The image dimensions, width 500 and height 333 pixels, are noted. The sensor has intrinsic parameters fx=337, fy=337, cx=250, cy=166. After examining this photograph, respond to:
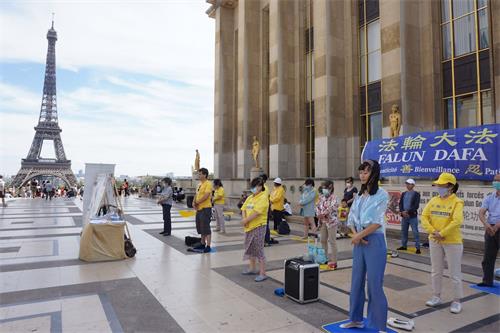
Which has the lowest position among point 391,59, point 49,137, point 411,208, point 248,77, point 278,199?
point 411,208

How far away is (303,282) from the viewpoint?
523 centimetres

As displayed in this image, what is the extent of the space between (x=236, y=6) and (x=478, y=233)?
28.8m

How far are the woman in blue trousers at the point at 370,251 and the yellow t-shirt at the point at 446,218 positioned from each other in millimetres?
1570

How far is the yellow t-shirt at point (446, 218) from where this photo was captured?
5.10 metres

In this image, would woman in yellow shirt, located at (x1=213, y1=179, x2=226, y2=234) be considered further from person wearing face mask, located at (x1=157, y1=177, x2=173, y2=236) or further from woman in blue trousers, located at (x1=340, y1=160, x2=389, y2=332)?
woman in blue trousers, located at (x1=340, y1=160, x2=389, y2=332)

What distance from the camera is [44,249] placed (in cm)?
931

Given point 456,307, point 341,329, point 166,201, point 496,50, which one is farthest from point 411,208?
point 496,50

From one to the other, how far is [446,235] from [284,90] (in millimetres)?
18937

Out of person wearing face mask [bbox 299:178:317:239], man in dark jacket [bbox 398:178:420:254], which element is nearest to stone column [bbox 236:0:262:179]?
person wearing face mask [bbox 299:178:317:239]

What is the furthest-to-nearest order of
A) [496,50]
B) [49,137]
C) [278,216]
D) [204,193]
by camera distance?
1. [49,137]
2. [496,50]
3. [278,216]
4. [204,193]

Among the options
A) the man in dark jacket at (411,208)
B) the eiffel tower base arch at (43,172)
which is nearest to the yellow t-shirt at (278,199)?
the man in dark jacket at (411,208)

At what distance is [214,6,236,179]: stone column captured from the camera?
3070 centimetres

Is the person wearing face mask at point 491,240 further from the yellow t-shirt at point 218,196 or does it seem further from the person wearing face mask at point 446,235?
the yellow t-shirt at point 218,196

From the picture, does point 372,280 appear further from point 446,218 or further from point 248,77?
point 248,77
